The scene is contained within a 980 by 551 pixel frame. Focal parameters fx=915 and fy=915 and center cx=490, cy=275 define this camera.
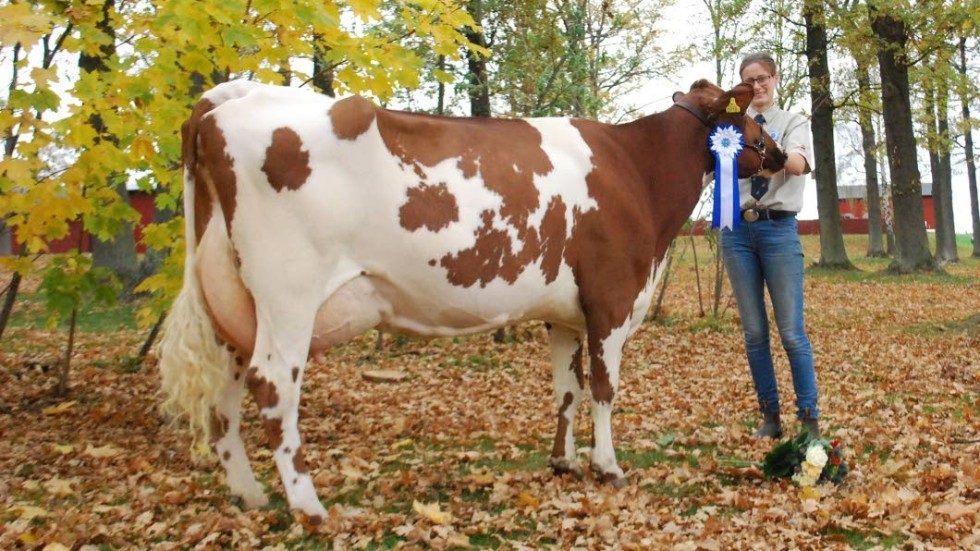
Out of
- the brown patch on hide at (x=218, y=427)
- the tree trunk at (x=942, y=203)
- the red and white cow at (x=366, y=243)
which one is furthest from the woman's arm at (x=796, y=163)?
the tree trunk at (x=942, y=203)

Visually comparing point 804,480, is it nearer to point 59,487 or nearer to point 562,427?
point 562,427

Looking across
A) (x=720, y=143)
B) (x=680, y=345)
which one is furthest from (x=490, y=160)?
(x=680, y=345)

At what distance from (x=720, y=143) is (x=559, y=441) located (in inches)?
80.2

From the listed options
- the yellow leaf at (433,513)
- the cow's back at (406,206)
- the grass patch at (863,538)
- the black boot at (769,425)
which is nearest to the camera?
the grass patch at (863,538)

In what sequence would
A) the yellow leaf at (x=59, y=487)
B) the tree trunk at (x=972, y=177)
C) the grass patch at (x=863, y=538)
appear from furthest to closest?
1. the tree trunk at (x=972, y=177)
2. the yellow leaf at (x=59, y=487)
3. the grass patch at (x=863, y=538)

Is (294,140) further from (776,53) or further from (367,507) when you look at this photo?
(776,53)

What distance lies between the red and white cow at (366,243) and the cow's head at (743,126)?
663 millimetres

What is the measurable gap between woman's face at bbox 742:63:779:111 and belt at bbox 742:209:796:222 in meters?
0.71

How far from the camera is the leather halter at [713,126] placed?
5.58 meters

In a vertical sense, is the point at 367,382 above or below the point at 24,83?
below

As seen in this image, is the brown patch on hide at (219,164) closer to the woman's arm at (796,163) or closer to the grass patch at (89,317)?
the woman's arm at (796,163)

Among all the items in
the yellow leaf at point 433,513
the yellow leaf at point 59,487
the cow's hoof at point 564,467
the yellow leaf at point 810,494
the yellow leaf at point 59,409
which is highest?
the yellow leaf at point 59,409

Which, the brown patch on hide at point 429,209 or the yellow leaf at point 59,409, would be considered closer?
the brown patch on hide at point 429,209

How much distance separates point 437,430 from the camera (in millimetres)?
6863
